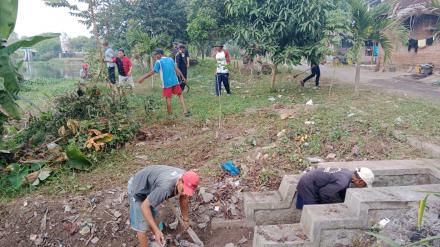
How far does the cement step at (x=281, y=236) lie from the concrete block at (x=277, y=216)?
52cm

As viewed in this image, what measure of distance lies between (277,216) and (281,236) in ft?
2.39

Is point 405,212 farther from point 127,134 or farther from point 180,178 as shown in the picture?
point 127,134

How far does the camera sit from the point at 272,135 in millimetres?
5586

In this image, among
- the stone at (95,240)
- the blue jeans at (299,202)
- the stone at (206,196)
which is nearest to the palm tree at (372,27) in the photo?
the blue jeans at (299,202)

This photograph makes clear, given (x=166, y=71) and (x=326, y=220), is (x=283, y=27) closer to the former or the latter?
(x=166, y=71)

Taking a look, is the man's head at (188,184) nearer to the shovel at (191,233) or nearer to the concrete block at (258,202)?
the shovel at (191,233)

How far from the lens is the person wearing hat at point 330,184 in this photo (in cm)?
365

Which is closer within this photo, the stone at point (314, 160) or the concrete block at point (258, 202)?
the concrete block at point (258, 202)

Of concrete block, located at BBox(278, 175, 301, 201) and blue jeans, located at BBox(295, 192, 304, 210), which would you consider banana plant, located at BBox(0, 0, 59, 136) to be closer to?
concrete block, located at BBox(278, 175, 301, 201)

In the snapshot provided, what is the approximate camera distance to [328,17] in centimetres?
829

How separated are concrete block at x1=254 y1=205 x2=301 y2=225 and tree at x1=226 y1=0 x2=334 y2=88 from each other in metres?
5.03

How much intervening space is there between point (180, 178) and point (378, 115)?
4.53 meters

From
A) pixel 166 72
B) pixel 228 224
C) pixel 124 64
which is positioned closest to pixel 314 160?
pixel 228 224

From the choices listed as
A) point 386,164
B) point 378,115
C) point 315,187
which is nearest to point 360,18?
point 378,115
